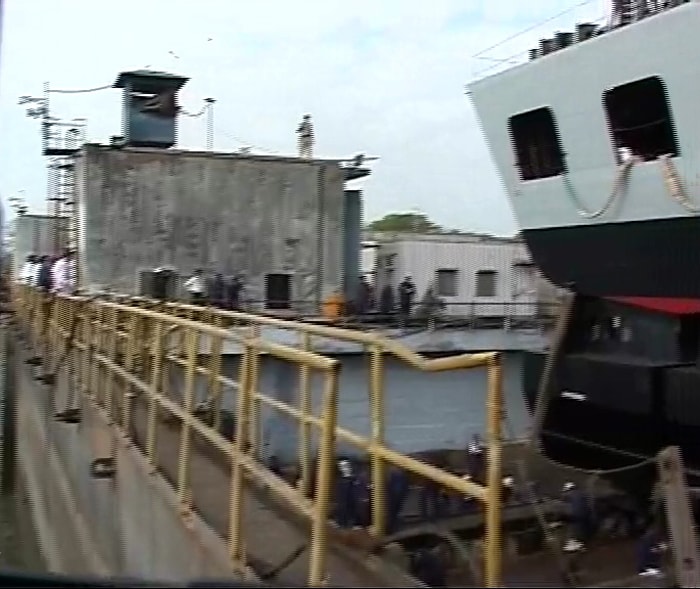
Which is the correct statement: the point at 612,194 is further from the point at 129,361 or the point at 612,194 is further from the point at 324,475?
the point at 324,475

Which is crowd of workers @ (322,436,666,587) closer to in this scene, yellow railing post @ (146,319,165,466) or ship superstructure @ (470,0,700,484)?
yellow railing post @ (146,319,165,466)

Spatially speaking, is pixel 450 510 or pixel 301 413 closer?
pixel 301 413

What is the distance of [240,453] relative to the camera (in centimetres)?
446

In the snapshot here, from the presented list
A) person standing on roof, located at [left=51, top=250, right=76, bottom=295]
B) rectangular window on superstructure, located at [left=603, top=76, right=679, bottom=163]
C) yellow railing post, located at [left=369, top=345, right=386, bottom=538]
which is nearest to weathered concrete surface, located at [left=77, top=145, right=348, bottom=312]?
person standing on roof, located at [left=51, top=250, right=76, bottom=295]

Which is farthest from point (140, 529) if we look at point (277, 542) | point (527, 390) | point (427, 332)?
point (427, 332)

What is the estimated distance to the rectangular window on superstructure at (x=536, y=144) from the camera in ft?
39.0

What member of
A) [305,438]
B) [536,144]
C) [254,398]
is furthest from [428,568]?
[536,144]

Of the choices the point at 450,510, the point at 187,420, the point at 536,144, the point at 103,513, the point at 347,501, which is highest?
the point at 536,144

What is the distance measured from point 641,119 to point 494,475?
8135 millimetres

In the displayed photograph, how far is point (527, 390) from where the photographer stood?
11.3 meters

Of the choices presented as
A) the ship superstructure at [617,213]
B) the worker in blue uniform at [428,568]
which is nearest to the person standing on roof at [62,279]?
the ship superstructure at [617,213]

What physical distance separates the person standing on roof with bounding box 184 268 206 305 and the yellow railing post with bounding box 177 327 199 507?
47.5ft

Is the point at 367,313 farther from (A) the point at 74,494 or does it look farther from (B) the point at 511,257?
(A) the point at 74,494

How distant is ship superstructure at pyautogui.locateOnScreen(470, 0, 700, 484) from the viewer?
8.77 m
